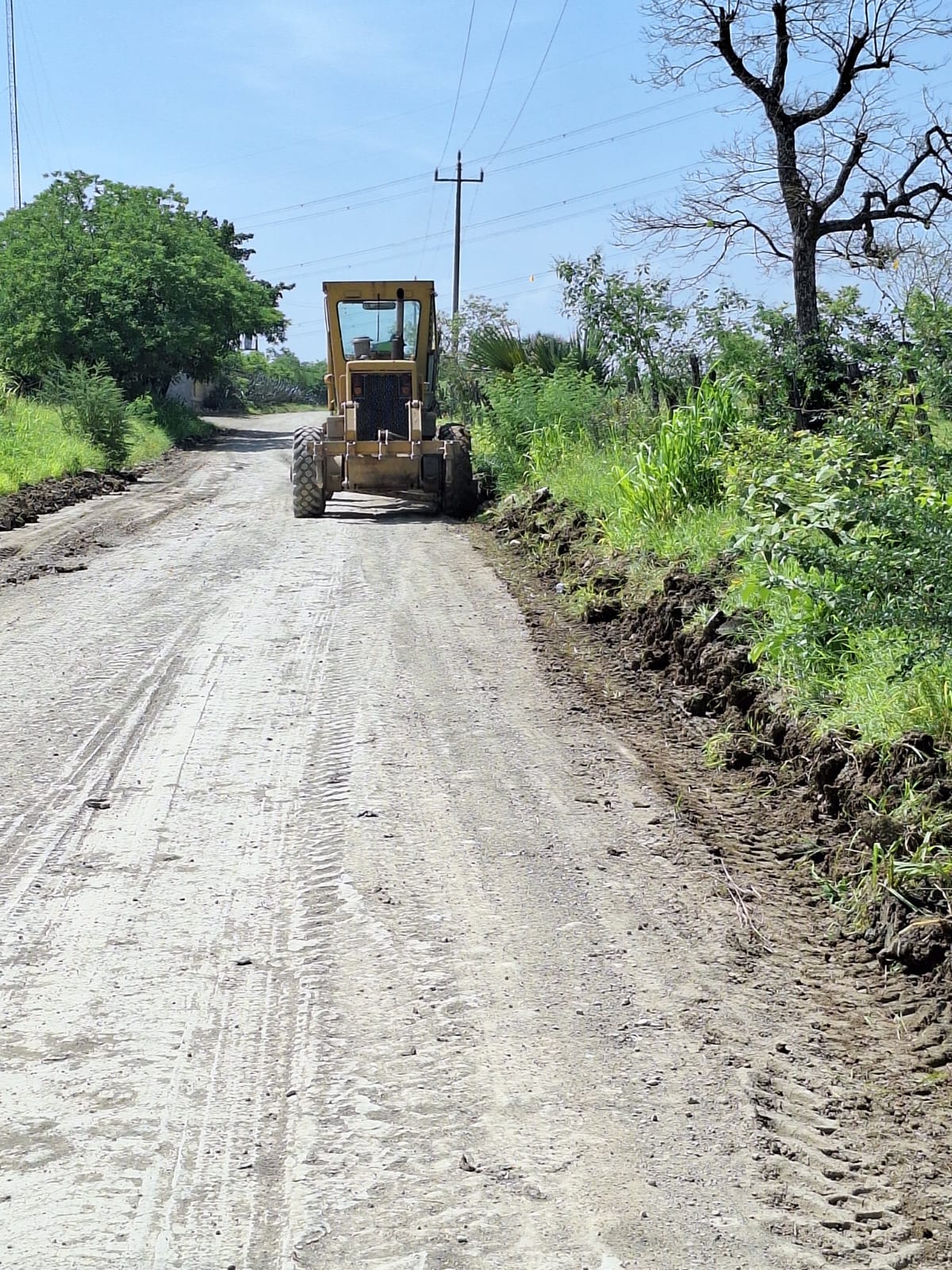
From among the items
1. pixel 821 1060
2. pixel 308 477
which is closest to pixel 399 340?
pixel 308 477

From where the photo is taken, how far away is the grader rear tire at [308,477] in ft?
55.7

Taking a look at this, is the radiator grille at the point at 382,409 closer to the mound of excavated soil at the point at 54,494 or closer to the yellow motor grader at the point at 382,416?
the yellow motor grader at the point at 382,416

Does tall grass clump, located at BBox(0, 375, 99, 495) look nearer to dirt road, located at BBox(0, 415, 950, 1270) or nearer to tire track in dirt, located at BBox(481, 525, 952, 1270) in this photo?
dirt road, located at BBox(0, 415, 950, 1270)

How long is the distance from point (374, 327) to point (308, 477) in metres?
3.04

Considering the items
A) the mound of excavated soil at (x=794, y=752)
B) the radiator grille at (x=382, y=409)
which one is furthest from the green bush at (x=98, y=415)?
the mound of excavated soil at (x=794, y=752)

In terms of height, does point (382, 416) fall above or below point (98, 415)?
below

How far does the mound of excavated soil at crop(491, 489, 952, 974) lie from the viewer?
4.61 meters

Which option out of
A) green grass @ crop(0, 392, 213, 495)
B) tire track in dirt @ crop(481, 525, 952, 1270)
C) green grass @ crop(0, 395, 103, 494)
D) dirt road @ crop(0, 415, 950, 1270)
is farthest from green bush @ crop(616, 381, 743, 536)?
green grass @ crop(0, 395, 103, 494)

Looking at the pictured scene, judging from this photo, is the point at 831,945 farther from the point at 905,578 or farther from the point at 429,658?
the point at 429,658

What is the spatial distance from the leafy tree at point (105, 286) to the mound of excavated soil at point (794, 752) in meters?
27.1

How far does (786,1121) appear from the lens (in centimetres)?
348

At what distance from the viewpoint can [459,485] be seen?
17.9 meters

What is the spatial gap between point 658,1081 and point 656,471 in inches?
341

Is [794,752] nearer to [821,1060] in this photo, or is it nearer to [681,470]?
[821,1060]
